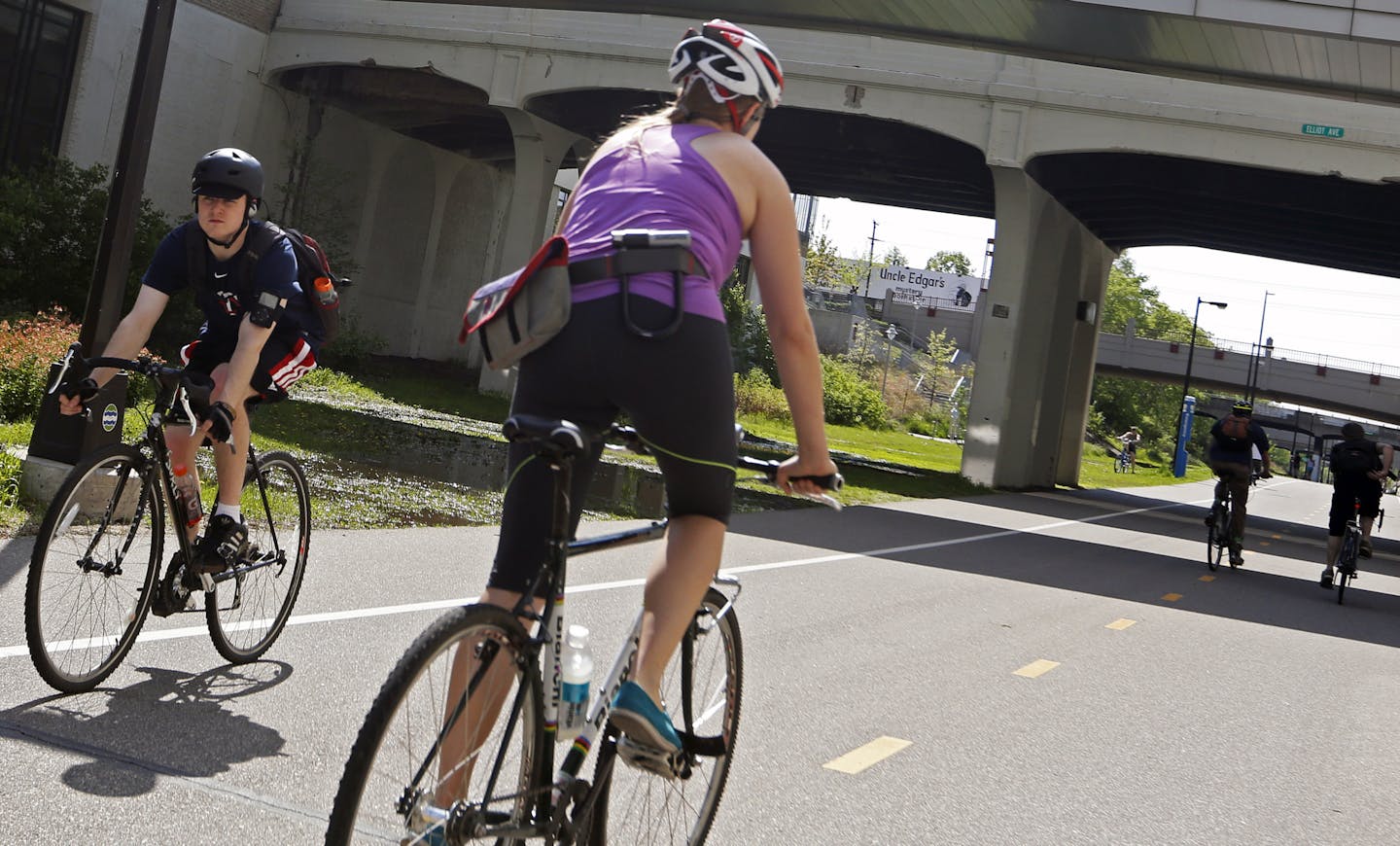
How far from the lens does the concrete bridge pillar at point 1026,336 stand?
28.1m

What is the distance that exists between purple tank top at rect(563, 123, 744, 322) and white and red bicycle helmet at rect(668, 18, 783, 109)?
0.11m

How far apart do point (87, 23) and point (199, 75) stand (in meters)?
2.68

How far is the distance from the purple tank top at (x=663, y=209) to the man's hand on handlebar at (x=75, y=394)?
2.20m

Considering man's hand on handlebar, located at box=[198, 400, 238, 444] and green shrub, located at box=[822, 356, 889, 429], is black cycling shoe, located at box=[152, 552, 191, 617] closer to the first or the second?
man's hand on handlebar, located at box=[198, 400, 238, 444]

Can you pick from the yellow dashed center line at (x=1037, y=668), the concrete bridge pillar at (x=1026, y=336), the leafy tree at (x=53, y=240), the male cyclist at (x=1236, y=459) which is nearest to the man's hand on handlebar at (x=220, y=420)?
the yellow dashed center line at (x=1037, y=668)

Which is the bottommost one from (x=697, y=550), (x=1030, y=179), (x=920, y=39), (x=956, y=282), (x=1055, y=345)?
(x=697, y=550)

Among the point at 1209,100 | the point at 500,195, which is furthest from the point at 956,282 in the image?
the point at 1209,100

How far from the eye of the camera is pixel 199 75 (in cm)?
2844

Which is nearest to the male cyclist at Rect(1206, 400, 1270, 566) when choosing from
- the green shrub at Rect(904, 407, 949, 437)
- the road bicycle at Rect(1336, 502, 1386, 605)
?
the road bicycle at Rect(1336, 502, 1386, 605)

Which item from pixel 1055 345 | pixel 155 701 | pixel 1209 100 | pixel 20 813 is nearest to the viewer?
pixel 20 813

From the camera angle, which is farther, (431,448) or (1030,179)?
(1030,179)

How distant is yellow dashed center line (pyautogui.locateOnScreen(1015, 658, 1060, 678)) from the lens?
7988mm

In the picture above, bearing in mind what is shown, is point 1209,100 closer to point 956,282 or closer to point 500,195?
point 500,195

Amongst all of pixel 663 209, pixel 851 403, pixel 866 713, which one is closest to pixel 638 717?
pixel 663 209
